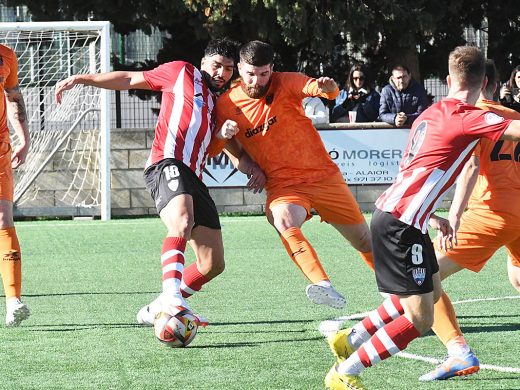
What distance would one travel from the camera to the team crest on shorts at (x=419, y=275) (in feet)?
17.0

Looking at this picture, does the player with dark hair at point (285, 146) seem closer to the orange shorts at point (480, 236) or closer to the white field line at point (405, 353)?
the white field line at point (405, 353)

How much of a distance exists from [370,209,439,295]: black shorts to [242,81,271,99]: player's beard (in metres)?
2.30

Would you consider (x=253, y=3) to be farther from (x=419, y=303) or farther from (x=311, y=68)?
(x=419, y=303)

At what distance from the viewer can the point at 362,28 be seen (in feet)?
51.4

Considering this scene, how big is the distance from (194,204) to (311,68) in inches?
426

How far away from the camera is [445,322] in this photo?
586 centimetres

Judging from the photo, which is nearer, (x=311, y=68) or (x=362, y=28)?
(x=362, y=28)

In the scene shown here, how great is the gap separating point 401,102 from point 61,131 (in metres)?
4.66

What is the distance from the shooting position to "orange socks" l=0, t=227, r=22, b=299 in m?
7.36

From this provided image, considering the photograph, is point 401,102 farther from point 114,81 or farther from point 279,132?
point 114,81

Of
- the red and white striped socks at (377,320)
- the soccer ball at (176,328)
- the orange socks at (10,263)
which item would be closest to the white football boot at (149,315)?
the soccer ball at (176,328)

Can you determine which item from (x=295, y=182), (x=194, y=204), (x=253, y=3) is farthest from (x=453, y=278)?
(x=253, y=3)

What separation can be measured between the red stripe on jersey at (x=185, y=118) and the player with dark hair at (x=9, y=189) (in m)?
1.22

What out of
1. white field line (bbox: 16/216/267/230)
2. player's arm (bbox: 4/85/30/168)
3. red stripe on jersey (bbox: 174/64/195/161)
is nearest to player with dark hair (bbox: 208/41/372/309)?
red stripe on jersey (bbox: 174/64/195/161)
